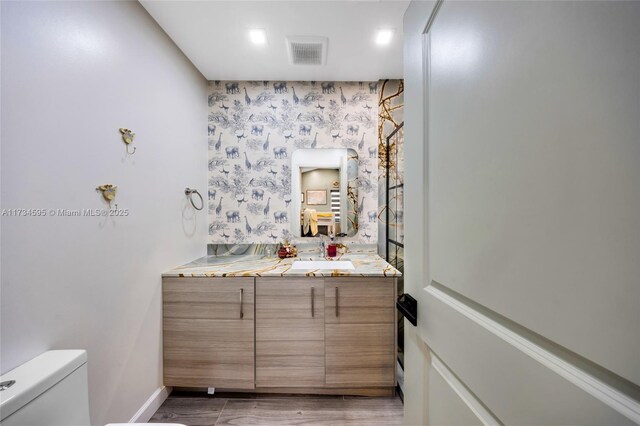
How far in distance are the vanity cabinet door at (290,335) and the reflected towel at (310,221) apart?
69 cm

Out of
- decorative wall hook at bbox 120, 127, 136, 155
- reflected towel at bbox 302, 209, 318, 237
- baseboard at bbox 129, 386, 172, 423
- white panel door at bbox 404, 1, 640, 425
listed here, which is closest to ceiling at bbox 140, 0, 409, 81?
decorative wall hook at bbox 120, 127, 136, 155

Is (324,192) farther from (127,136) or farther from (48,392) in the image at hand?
(48,392)

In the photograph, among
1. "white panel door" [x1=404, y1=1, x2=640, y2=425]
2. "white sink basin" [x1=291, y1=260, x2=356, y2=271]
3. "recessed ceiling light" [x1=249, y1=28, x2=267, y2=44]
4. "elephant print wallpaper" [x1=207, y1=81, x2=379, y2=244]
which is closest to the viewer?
"white panel door" [x1=404, y1=1, x2=640, y2=425]

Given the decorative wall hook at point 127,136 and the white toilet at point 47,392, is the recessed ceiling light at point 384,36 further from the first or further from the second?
the white toilet at point 47,392

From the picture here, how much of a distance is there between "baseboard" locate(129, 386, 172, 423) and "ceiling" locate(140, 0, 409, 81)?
249 centimetres

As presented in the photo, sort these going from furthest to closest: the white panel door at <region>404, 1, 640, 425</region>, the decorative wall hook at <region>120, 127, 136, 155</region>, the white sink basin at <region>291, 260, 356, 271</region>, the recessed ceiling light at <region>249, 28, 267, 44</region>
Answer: the white sink basin at <region>291, 260, 356, 271</region> < the recessed ceiling light at <region>249, 28, 267, 44</region> < the decorative wall hook at <region>120, 127, 136, 155</region> < the white panel door at <region>404, 1, 640, 425</region>

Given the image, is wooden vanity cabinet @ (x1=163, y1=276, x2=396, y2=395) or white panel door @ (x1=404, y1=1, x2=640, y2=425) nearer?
white panel door @ (x1=404, y1=1, x2=640, y2=425)

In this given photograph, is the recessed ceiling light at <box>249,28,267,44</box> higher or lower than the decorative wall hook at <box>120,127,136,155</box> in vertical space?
higher

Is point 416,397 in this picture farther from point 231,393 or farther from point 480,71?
point 231,393

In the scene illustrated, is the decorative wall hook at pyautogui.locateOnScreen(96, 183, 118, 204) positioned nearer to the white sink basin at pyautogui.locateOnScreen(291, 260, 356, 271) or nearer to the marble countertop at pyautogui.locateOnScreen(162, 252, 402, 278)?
the marble countertop at pyautogui.locateOnScreen(162, 252, 402, 278)

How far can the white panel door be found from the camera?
28cm

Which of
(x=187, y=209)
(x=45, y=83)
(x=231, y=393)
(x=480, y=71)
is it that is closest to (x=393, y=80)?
(x=480, y=71)

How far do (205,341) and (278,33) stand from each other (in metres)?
2.24

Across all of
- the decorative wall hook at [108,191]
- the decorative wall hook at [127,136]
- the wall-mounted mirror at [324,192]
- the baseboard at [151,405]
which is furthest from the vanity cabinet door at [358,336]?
the decorative wall hook at [127,136]
